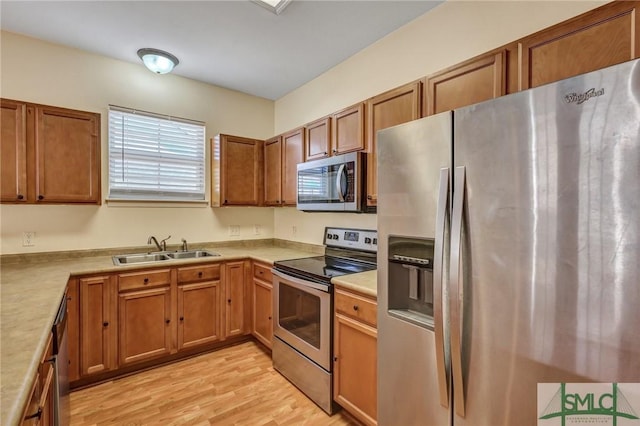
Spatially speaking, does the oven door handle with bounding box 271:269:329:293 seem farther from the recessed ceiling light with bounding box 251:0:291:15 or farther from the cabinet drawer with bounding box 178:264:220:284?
the recessed ceiling light with bounding box 251:0:291:15

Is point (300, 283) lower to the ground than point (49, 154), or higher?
lower

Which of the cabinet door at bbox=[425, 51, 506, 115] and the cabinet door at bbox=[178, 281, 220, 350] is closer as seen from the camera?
the cabinet door at bbox=[425, 51, 506, 115]

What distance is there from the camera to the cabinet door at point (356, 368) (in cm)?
170

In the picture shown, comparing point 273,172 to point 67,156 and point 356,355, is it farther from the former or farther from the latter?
point 356,355

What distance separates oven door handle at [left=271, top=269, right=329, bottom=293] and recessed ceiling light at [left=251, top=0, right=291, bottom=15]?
1.90 metres

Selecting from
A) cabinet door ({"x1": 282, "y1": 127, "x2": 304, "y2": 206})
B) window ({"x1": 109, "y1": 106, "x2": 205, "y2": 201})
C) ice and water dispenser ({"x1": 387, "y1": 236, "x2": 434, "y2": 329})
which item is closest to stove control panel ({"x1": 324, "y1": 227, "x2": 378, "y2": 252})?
cabinet door ({"x1": 282, "y1": 127, "x2": 304, "y2": 206})

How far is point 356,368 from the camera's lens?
1794mm

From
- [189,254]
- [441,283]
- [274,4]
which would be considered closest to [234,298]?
[189,254]

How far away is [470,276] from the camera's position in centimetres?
111

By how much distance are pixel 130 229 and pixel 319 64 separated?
245 cm

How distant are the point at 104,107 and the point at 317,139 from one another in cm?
201

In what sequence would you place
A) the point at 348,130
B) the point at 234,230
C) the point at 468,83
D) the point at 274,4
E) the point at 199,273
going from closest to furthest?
1. the point at 468,83
2. the point at 274,4
3. the point at 348,130
4. the point at 199,273
5. the point at 234,230

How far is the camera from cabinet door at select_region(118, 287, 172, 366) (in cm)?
238

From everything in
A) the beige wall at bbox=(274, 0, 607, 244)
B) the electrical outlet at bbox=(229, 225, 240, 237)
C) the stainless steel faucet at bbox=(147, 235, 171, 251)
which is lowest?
the stainless steel faucet at bbox=(147, 235, 171, 251)
